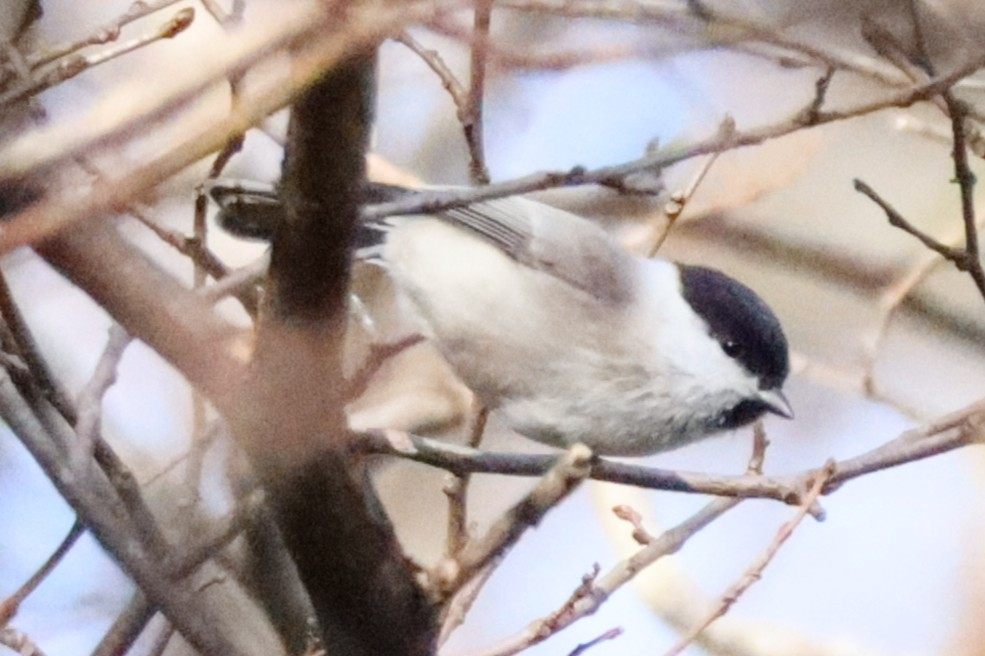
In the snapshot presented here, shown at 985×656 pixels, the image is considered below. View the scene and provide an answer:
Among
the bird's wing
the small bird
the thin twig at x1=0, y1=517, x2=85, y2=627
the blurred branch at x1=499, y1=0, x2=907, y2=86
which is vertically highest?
the blurred branch at x1=499, y1=0, x2=907, y2=86

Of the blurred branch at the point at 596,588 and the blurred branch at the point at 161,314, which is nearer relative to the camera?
the blurred branch at the point at 161,314

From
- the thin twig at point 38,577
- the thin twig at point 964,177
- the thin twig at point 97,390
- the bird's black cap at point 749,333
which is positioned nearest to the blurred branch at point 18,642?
the thin twig at point 38,577

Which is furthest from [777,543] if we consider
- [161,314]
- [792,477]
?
[161,314]

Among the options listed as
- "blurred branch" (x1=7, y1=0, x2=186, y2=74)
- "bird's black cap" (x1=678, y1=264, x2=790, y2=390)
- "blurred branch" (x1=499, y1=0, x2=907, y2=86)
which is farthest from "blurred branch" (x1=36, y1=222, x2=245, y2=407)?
"bird's black cap" (x1=678, y1=264, x2=790, y2=390)

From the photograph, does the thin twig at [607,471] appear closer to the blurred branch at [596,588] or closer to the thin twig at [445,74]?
the blurred branch at [596,588]

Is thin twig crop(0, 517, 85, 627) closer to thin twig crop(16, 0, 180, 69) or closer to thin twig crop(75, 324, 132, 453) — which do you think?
thin twig crop(75, 324, 132, 453)

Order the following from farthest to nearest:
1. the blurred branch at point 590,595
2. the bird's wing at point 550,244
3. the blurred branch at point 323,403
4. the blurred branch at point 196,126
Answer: the bird's wing at point 550,244
the blurred branch at point 590,595
the blurred branch at point 323,403
the blurred branch at point 196,126

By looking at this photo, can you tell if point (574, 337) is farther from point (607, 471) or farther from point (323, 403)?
point (323, 403)

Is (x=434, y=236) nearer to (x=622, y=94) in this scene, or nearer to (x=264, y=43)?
(x=622, y=94)

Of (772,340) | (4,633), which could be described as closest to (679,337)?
(772,340)
